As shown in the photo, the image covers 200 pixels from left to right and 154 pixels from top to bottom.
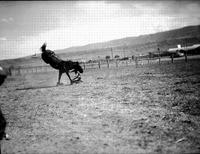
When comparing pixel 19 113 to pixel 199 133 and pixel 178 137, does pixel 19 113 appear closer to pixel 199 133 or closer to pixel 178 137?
pixel 178 137

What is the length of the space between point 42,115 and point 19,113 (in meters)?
1.14

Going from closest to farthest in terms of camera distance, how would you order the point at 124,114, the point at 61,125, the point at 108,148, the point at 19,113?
the point at 108,148 → the point at 61,125 → the point at 124,114 → the point at 19,113

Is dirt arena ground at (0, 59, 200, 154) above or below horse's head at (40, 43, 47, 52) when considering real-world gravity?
below

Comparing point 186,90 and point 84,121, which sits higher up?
point 186,90

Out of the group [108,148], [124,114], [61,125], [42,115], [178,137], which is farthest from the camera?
[42,115]

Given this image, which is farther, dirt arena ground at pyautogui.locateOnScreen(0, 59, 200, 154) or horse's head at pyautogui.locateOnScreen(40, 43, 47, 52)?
horse's head at pyautogui.locateOnScreen(40, 43, 47, 52)

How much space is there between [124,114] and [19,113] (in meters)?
4.03

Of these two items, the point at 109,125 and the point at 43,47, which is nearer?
the point at 109,125

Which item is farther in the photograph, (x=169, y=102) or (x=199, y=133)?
(x=169, y=102)

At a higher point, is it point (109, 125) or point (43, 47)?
point (43, 47)

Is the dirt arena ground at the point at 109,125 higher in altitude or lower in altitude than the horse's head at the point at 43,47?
lower

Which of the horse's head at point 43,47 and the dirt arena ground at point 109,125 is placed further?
the horse's head at point 43,47

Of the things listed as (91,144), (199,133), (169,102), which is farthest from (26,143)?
(169,102)

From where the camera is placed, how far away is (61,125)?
460 cm
